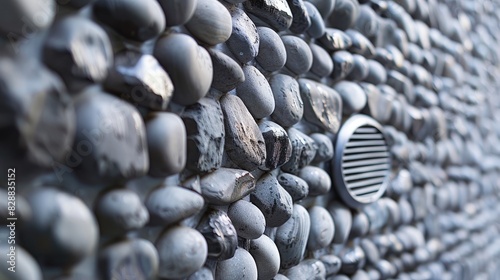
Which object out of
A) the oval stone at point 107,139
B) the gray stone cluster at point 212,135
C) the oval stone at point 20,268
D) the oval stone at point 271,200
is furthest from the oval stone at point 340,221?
the oval stone at point 20,268

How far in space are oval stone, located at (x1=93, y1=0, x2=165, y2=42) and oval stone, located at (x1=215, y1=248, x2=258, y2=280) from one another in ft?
1.09

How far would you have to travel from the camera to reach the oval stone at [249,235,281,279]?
0.80 m

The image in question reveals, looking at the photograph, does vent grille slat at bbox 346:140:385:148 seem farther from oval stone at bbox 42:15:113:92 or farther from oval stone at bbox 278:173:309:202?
oval stone at bbox 42:15:113:92

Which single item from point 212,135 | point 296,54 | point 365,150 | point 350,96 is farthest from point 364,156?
point 212,135

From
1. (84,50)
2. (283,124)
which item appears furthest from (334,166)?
(84,50)

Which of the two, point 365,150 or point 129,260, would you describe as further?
point 365,150

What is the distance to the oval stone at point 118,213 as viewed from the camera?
53cm

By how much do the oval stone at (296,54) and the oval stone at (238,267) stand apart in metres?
0.34

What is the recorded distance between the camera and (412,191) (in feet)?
4.58

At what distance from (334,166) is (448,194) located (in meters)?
0.69

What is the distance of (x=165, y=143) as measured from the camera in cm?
59

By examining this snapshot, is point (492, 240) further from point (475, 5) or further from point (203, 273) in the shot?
point (203, 273)

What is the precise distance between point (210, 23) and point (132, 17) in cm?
16

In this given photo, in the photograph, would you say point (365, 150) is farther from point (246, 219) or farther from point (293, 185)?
point (246, 219)
